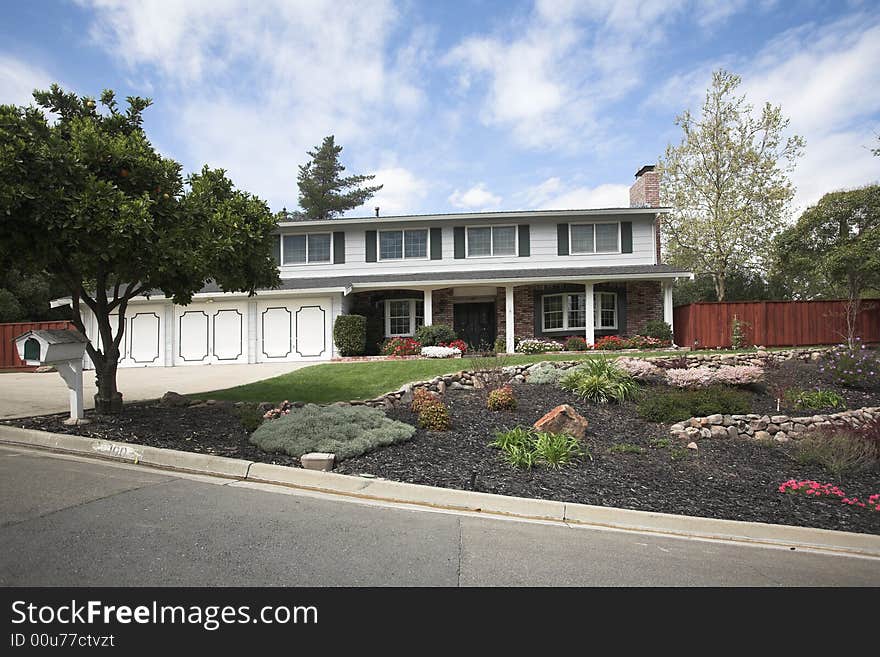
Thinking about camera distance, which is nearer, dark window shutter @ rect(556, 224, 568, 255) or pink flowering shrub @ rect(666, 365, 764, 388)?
pink flowering shrub @ rect(666, 365, 764, 388)

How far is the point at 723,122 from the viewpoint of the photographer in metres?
26.6

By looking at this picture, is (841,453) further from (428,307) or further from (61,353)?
(428,307)

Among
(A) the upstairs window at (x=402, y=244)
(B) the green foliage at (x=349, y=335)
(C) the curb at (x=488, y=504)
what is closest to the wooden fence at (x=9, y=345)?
(B) the green foliage at (x=349, y=335)

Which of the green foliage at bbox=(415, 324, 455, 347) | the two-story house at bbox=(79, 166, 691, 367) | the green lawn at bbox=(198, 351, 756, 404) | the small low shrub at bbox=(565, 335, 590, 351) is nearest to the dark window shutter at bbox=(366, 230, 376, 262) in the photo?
the two-story house at bbox=(79, 166, 691, 367)

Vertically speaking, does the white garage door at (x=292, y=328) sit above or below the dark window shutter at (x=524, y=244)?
below

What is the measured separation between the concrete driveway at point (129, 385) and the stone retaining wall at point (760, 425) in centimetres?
985

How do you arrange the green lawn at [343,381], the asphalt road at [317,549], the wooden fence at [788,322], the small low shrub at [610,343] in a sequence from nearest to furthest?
the asphalt road at [317,549] < the green lawn at [343,381] < the wooden fence at [788,322] < the small low shrub at [610,343]

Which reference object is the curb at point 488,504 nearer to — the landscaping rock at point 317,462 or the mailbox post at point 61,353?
the landscaping rock at point 317,462

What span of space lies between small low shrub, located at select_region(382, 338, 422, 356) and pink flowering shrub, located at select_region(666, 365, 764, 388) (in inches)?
351

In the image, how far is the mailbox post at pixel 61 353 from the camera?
292 inches

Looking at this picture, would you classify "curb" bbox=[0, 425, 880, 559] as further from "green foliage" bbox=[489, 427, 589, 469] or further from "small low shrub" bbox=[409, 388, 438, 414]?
"small low shrub" bbox=[409, 388, 438, 414]

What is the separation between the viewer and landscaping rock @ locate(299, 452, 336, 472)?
245 inches

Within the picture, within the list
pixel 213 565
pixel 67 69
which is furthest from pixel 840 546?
pixel 67 69

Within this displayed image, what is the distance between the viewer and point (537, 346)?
58.3 feet
